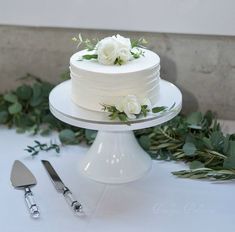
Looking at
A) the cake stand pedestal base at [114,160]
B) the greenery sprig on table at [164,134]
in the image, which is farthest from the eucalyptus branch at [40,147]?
the cake stand pedestal base at [114,160]

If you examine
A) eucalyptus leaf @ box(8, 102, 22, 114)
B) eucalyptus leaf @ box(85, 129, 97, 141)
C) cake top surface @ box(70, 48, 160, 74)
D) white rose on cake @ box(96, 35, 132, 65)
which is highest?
white rose on cake @ box(96, 35, 132, 65)

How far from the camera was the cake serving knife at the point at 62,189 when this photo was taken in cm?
68

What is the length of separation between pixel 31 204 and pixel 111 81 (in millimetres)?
218

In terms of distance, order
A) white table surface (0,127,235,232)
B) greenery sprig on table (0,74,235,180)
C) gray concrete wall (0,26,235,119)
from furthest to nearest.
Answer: gray concrete wall (0,26,235,119) < greenery sprig on table (0,74,235,180) < white table surface (0,127,235,232)

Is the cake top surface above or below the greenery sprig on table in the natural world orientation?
above

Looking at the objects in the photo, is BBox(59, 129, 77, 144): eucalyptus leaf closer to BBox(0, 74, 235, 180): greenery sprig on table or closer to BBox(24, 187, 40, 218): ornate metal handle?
BBox(0, 74, 235, 180): greenery sprig on table

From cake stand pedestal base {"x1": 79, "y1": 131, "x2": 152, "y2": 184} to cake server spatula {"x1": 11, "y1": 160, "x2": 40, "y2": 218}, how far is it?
3.6 inches

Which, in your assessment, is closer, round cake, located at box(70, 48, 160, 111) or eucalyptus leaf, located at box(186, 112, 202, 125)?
round cake, located at box(70, 48, 160, 111)

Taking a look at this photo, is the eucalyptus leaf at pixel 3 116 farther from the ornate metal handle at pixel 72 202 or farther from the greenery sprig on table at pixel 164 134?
the ornate metal handle at pixel 72 202

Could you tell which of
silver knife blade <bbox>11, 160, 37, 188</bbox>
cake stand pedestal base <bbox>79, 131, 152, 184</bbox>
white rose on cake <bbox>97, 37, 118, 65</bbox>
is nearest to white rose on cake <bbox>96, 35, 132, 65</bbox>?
white rose on cake <bbox>97, 37, 118, 65</bbox>

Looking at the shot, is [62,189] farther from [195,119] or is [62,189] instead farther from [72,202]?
[195,119]

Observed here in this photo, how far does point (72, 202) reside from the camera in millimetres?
688

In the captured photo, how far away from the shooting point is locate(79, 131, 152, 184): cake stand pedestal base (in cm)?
75

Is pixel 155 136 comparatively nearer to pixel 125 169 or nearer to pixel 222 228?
pixel 125 169
